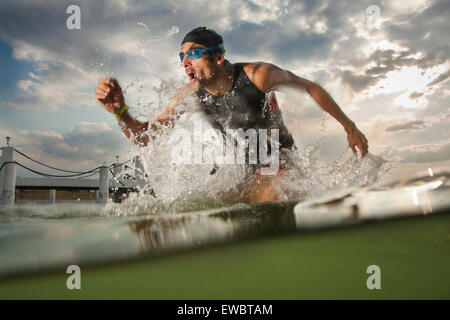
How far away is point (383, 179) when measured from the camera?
360cm

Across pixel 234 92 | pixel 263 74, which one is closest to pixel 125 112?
pixel 234 92

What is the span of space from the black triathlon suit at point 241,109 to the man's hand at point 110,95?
0.97m

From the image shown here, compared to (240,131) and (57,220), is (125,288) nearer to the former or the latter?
(57,220)

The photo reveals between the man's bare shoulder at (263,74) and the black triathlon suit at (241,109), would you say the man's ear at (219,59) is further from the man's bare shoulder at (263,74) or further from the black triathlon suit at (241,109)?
the man's bare shoulder at (263,74)

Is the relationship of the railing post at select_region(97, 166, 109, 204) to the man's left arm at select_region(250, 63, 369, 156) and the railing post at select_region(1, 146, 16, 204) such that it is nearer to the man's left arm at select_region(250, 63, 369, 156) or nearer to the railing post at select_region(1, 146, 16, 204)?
the railing post at select_region(1, 146, 16, 204)

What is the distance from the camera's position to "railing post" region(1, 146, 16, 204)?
7.41 meters

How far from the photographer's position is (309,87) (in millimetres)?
3395

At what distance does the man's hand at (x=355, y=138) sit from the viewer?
3240mm

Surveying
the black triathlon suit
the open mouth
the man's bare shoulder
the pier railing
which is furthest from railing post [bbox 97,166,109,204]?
the man's bare shoulder

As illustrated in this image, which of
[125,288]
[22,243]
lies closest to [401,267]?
[125,288]

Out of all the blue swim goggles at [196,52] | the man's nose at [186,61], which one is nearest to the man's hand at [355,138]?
the blue swim goggles at [196,52]

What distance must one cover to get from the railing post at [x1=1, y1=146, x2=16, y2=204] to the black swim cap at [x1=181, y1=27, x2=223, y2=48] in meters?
6.56
